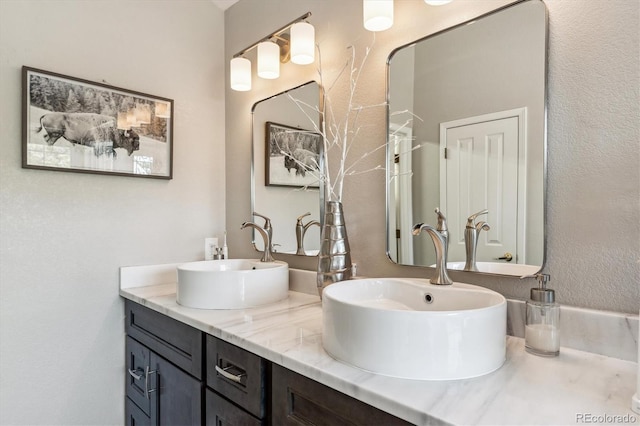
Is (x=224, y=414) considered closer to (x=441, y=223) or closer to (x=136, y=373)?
(x=136, y=373)

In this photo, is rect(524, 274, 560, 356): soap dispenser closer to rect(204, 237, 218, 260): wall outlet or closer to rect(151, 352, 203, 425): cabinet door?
rect(151, 352, 203, 425): cabinet door

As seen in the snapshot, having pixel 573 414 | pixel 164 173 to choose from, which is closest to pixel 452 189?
pixel 573 414

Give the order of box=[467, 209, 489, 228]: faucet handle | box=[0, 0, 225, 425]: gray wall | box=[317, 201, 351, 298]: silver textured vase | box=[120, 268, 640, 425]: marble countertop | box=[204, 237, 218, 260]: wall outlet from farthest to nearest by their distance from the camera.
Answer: box=[204, 237, 218, 260]: wall outlet → box=[0, 0, 225, 425]: gray wall → box=[317, 201, 351, 298]: silver textured vase → box=[467, 209, 489, 228]: faucet handle → box=[120, 268, 640, 425]: marble countertop

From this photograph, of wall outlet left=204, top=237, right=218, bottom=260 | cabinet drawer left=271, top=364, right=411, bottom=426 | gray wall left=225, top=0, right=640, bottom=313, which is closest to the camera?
cabinet drawer left=271, top=364, right=411, bottom=426

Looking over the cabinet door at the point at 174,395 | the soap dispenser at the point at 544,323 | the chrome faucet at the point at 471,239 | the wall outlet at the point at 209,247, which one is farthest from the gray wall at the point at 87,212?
the soap dispenser at the point at 544,323

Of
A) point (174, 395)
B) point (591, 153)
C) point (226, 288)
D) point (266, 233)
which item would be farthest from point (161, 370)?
point (591, 153)

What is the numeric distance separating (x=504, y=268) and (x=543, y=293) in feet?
0.60

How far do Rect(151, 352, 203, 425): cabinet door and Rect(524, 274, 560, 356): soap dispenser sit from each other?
960 mm

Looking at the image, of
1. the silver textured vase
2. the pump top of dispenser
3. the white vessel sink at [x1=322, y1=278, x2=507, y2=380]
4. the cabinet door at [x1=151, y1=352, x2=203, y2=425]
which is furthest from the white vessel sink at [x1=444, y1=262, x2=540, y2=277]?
the cabinet door at [x1=151, y1=352, x2=203, y2=425]

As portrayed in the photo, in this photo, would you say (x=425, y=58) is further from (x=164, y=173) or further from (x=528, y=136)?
(x=164, y=173)

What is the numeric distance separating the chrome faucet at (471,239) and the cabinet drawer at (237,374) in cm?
66

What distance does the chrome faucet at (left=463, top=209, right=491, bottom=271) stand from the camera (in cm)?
112

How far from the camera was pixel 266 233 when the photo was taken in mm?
1736

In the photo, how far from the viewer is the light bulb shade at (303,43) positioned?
4.94 feet
